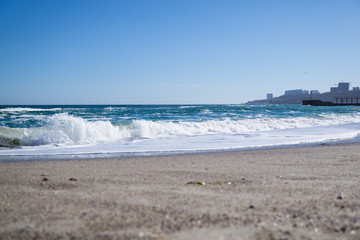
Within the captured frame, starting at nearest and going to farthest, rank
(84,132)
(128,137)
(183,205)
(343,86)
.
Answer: (183,205) < (84,132) < (128,137) < (343,86)

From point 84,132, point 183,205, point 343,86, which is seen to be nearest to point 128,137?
point 84,132

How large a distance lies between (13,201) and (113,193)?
96 cm

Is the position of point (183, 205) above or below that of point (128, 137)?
above

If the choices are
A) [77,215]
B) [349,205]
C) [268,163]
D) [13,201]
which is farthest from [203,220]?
[268,163]

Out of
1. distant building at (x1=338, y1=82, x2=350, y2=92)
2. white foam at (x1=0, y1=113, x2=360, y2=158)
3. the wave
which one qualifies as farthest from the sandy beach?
distant building at (x1=338, y1=82, x2=350, y2=92)

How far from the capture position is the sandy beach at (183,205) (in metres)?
2.14

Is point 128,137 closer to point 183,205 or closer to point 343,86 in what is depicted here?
point 183,205

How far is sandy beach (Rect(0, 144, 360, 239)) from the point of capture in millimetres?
2143

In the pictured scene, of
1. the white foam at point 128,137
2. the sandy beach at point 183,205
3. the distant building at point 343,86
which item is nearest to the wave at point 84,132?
the white foam at point 128,137

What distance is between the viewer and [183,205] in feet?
8.86

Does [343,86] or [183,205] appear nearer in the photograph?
[183,205]

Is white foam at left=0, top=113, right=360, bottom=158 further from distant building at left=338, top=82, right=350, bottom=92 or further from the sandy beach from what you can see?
distant building at left=338, top=82, right=350, bottom=92

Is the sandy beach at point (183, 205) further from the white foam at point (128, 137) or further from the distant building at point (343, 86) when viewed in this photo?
the distant building at point (343, 86)

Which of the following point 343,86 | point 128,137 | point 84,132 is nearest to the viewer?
point 84,132
